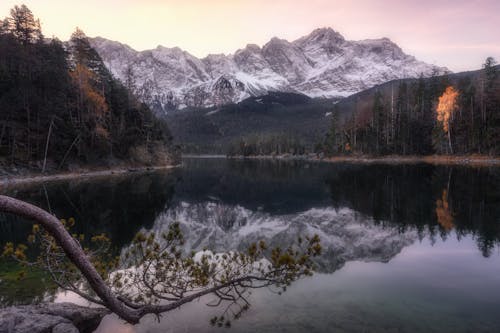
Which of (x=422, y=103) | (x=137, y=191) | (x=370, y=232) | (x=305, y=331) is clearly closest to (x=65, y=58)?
(x=137, y=191)

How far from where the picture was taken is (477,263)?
15883mm

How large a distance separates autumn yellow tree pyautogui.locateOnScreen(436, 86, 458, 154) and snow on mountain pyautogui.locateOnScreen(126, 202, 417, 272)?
3121 inches

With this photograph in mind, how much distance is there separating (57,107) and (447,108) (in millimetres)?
107636

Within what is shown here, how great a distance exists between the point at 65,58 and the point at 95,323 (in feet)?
285

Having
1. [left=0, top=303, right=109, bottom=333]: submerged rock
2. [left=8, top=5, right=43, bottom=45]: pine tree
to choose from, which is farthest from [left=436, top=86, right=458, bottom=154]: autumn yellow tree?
[left=8, top=5, right=43, bottom=45]: pine tree

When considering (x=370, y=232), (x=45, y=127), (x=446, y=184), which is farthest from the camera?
(x=45, y=127)

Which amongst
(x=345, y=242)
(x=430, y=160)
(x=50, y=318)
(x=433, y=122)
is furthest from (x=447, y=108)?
(x=50, y=318)

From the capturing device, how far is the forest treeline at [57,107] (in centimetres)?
5812

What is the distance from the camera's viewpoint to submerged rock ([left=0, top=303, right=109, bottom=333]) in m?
8.11

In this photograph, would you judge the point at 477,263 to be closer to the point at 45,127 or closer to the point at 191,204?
the point at 191,204

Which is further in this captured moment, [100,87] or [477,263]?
[100,87]

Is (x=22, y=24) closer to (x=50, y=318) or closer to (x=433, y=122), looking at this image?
(x=50, y=318)

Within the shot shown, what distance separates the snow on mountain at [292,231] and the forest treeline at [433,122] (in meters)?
76.7

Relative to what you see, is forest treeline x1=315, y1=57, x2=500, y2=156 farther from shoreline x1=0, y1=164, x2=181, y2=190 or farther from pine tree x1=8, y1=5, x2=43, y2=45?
pine tree x1=8, y1=5, x2=43, y2=45
